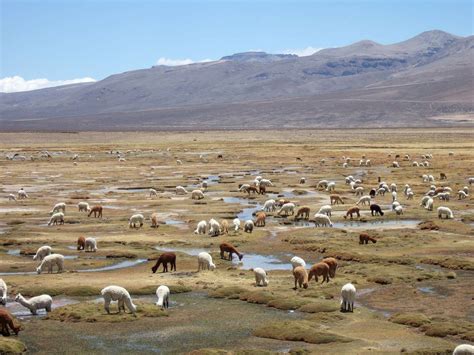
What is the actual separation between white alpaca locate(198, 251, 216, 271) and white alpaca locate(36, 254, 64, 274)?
537 centimetres

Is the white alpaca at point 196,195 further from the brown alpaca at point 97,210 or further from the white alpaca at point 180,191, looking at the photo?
the brown alpaca at point 97,210

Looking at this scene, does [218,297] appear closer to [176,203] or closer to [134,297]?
[134,297]

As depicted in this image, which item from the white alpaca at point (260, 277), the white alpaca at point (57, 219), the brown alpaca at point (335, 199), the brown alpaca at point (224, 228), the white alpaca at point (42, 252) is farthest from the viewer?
the brown alpaca at point (335, 199)

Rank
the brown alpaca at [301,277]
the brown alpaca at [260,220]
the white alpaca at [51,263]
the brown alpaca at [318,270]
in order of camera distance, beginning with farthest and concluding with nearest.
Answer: the brown alpaca at [260,220] → the white alpaca at [51,263] → the brown alpaca at [318,270] → the brown alpaca at [301,277]

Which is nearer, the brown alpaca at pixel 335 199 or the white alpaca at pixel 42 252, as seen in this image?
the white alpaca at pixel 42 252

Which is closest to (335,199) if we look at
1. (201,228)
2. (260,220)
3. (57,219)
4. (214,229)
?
(260,220)

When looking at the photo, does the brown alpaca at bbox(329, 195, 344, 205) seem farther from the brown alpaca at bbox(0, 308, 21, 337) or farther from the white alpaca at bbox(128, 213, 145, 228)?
the brown alpaca at bbox(0, 308, 21, 337)

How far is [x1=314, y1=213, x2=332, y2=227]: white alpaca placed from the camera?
131 ft

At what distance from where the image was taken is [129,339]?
20.1m

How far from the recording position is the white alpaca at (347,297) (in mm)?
22391

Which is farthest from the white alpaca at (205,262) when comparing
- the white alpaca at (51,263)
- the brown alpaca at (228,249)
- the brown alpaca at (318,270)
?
the white alpaca at (51,263)

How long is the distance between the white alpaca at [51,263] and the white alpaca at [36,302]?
5520mm

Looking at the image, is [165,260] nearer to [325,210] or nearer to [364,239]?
[364,239]

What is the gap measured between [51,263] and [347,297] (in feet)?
39.7
